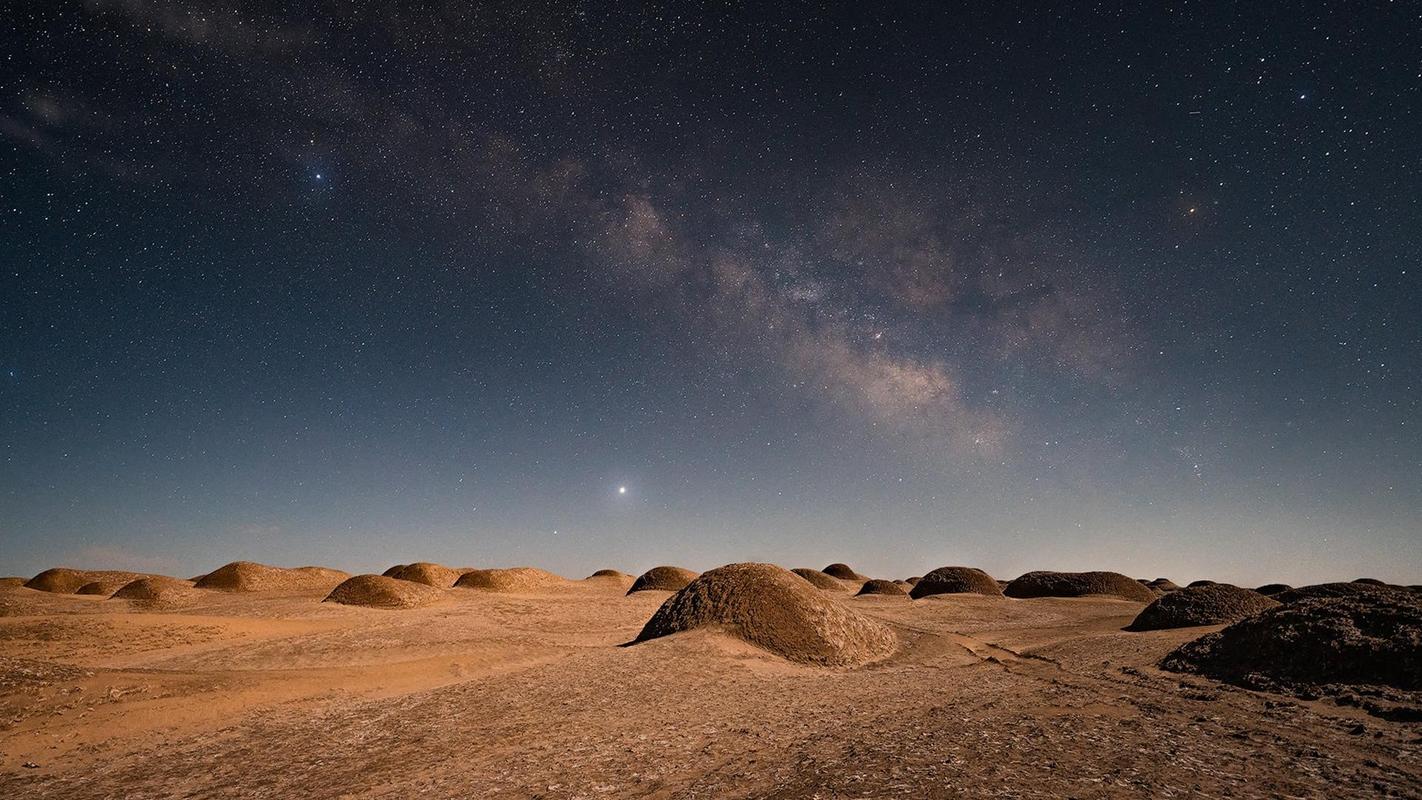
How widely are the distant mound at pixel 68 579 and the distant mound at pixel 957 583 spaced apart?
83864 mm

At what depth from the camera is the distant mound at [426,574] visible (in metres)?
62.0

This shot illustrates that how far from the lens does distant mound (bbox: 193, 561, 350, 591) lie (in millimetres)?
54406

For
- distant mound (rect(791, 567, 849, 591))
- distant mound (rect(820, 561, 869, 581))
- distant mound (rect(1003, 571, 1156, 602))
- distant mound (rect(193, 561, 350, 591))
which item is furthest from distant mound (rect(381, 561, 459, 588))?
distant mound (rect(1003, 571, 1156, 602))

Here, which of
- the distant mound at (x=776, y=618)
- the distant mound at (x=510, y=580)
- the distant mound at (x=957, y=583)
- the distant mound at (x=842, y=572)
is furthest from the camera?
the distant mound at (x=842, y=572)

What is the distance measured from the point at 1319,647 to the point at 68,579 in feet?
325

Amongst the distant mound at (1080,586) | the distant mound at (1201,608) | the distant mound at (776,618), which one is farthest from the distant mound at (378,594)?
the distant mound at (1080,586)

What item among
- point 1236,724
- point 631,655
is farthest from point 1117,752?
point 631,655

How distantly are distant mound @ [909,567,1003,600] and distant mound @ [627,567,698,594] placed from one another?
23.6 metres

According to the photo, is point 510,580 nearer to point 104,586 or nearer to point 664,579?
point 664,579

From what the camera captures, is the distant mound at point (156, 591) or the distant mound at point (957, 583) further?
the distant mound at point (957, 583)

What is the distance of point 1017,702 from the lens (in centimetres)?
1001

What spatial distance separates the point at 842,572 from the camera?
81.4 meters

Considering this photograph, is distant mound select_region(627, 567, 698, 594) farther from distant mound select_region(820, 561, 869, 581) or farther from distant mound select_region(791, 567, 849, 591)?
distant mound select_region(820, 561, 869, 581)

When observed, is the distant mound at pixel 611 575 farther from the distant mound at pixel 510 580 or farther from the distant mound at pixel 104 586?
the distant mound at pixel 104 586
